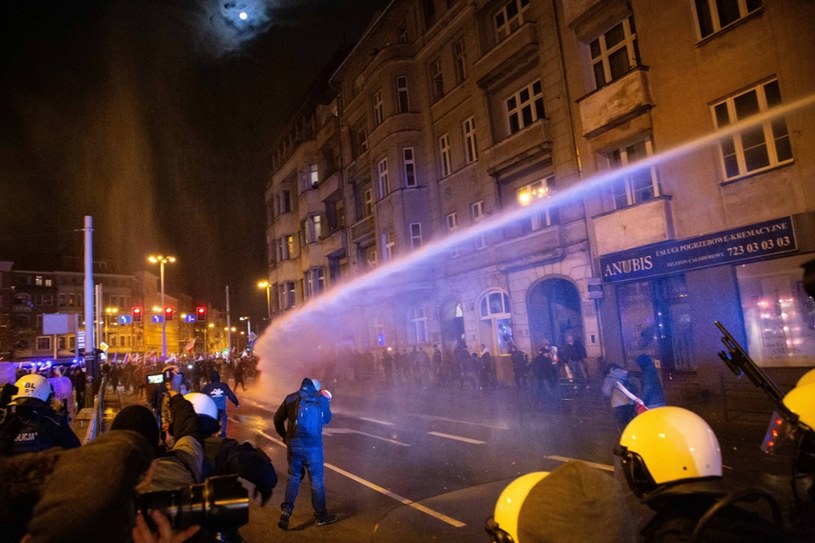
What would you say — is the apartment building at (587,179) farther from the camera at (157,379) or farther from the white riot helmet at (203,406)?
the camera at (157,379)

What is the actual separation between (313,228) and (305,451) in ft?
104

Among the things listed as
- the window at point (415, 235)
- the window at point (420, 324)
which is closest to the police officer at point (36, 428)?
the window at point (415, 235)

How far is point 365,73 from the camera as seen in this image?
93.1 feet

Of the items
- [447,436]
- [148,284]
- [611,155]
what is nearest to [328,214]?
[611,155]

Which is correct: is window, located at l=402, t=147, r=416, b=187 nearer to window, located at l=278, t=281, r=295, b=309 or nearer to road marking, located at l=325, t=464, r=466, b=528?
road marking, located at l=325, t=464, r=466, b=528

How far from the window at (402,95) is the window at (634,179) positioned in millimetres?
12746

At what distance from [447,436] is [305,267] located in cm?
2812

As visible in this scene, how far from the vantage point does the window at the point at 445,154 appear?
24.5m

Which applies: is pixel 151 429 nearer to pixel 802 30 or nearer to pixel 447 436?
pixel 447 436

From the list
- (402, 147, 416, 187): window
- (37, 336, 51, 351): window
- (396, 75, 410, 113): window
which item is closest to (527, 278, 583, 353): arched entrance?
(402, 147, 416, 187): window

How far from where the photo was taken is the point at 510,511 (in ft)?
6.89

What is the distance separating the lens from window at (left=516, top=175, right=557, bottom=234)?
18.7m

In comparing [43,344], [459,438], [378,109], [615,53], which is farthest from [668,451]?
[43,344]

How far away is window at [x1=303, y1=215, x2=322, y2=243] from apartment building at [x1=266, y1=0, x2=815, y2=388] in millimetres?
6381
